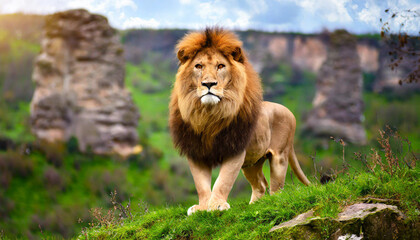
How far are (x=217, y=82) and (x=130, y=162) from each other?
31326mm

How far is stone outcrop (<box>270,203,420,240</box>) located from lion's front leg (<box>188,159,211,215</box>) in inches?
47.5

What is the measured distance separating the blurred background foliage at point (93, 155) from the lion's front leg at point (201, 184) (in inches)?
681

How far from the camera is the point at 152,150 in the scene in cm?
3878

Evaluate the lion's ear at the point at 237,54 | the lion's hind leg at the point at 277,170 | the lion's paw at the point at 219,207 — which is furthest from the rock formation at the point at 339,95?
the lion's paw at the point at 219,207

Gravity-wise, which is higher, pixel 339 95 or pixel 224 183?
pixel 224 183

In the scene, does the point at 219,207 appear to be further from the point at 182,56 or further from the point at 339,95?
the point at 339,95

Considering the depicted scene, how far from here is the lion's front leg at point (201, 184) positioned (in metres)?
4.62

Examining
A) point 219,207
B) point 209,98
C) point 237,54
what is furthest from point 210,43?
point 219,207

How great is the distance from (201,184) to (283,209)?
1.03 meters

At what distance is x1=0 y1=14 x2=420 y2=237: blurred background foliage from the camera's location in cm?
2906

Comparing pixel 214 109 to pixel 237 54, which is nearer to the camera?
pixel 214 109

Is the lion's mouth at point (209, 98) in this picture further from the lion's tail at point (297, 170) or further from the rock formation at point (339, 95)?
the rock formation at point (339, 95)

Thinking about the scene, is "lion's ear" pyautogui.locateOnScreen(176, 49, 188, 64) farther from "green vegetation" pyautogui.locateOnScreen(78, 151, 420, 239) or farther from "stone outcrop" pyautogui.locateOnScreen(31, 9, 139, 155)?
"stone outcrop" pyautogui.locateOnScreen(31, 9, 139, 155)

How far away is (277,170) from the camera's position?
550 centimetres
